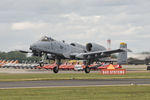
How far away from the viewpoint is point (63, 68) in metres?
88.1

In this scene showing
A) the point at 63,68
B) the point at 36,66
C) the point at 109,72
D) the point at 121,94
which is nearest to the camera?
the point at 121,94

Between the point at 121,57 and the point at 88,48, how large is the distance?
3054 centimetres

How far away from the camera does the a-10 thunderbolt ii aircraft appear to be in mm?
54188

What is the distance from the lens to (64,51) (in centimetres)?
5875

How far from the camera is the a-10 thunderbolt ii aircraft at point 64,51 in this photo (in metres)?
54.2

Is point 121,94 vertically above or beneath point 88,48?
beneath

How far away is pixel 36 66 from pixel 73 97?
86.1 m

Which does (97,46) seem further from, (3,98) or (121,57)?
(3,98)

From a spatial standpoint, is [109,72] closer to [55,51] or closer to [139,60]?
[55,51]

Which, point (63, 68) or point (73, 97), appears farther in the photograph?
point (63, 68)

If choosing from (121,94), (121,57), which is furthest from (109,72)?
(121,57)

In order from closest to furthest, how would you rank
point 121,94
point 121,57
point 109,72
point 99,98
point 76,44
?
point 99,98, point 121,94, point 109,72, point 76,44, point 121,57

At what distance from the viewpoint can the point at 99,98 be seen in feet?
66.9

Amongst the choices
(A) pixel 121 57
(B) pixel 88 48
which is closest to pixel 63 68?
(A) pixel 121 57
